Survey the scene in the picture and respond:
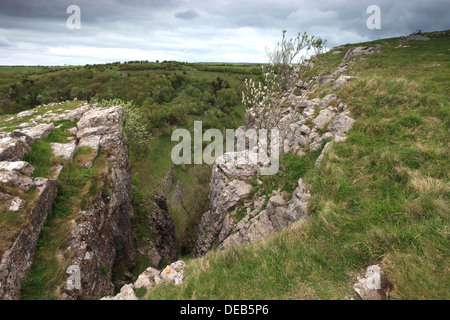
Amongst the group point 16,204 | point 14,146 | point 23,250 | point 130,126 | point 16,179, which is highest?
point 130,126

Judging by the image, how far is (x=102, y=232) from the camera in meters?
11.7

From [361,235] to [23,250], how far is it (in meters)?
11.5

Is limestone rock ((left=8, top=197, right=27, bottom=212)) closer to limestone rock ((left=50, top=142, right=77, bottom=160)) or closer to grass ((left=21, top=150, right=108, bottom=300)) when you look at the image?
grass ((left=21, top=150, right=108, bottom=300))

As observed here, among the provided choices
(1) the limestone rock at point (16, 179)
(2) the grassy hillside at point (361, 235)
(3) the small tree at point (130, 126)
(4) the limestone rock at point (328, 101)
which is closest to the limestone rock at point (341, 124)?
(2) the grassy hillside at point (361, 235)

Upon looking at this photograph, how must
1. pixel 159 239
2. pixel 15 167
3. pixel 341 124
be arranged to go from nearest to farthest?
pixel 15 167
pixel 341 124
pixel 159 239

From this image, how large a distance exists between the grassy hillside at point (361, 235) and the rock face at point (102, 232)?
5.46 meters

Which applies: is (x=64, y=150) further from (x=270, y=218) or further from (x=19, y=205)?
(x=270, y=218)

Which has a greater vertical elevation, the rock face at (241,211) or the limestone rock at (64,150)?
the limestone rock at (64,150)

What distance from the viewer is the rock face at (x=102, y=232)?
28.6 feet

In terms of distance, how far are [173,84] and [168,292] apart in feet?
369

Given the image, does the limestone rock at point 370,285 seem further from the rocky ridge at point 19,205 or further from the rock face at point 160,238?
the rock face at point 160,238

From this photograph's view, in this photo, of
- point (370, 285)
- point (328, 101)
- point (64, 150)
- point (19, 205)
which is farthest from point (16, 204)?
point (328, 101)
